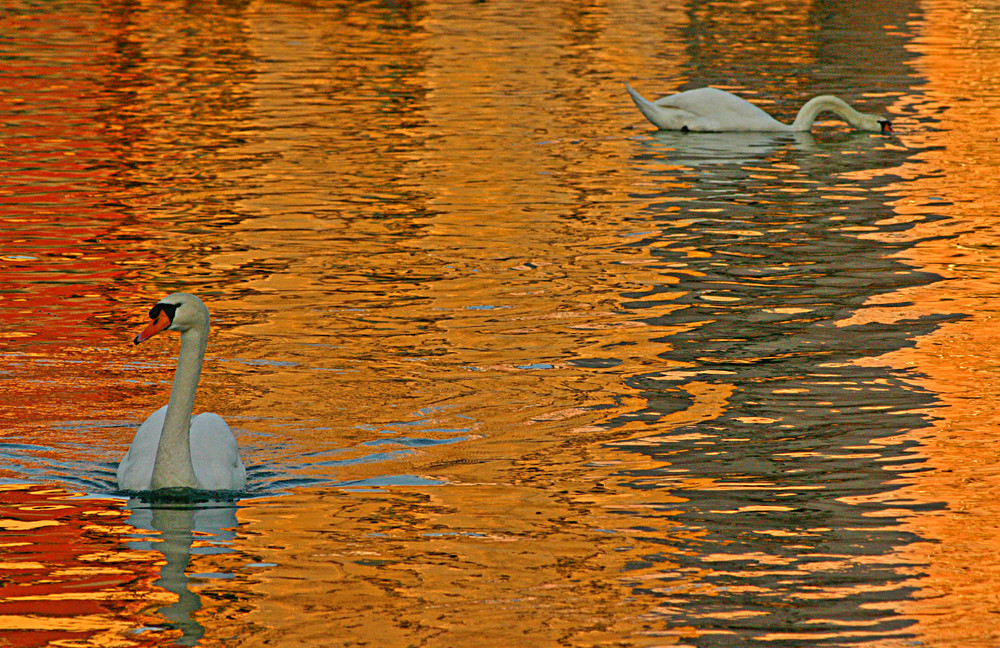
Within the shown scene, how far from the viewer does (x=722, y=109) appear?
23844 millimetres

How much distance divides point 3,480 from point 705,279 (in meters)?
7.00

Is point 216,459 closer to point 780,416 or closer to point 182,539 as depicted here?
point 182,539

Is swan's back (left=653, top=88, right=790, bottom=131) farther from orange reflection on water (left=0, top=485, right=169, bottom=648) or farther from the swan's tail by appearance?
orange reflection on water (left=0, top=485, right=169, bottom=648)

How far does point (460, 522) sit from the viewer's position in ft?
27.7

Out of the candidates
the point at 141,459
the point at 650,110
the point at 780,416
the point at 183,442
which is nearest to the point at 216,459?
the point at 183,442

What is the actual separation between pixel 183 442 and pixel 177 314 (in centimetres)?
71

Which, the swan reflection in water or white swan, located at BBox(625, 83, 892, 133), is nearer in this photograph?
the swan reflection in water

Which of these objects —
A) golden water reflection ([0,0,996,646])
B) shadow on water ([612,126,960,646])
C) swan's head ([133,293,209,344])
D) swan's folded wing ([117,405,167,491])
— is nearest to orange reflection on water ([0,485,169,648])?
golden water reflection ([0,0,996,646])

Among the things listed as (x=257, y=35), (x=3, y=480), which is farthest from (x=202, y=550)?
(x=257, y=35)

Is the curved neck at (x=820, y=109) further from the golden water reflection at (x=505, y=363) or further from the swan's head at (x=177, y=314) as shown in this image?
the swan's head at (x=177, y=314)

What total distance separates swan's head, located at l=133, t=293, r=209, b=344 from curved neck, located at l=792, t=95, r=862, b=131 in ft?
53.2

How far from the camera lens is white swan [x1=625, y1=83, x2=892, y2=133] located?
23.8 m

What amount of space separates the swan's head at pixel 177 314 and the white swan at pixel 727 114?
1528 centimetres

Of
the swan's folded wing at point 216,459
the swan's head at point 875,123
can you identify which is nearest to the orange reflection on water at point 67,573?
the swan's folded wing at point 216,459
